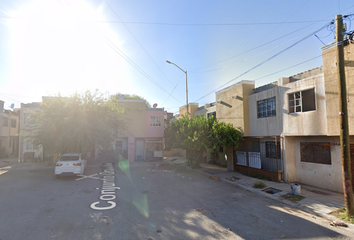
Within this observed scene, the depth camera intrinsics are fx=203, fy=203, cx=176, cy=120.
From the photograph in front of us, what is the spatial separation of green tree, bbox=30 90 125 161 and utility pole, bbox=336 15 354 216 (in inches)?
563

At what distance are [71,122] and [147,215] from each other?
11.1 m

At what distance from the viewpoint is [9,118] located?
2662 cm

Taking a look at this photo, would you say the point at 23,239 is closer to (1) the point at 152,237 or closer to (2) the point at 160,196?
(1) the point at 152,237

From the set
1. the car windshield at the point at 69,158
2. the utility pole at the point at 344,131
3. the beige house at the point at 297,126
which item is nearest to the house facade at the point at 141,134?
the car windshield at the point at 69,158

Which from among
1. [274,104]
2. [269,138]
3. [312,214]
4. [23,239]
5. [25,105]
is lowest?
[312,214]

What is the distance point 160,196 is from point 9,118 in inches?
1088

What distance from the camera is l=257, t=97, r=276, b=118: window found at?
517 inches

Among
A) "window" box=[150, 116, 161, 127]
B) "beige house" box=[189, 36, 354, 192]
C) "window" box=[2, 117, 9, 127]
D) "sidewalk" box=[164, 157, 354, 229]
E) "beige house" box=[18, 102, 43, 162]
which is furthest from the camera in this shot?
"window" box=[2, 117, 9, 127]

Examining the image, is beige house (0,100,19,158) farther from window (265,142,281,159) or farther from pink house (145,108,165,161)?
window (265,142,281,159)

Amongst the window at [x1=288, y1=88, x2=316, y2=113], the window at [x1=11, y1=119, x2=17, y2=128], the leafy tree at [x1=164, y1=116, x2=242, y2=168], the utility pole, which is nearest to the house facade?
the leafy tree at [x1=164, y1=116, x2=242, y2=168]

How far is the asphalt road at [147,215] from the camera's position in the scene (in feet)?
18.2

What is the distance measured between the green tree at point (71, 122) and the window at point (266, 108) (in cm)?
1143

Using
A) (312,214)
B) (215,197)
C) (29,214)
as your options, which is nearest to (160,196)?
(215,197)

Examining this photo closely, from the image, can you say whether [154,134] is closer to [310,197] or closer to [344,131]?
[310,197]
